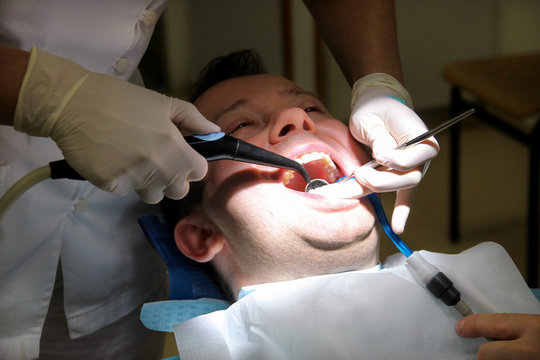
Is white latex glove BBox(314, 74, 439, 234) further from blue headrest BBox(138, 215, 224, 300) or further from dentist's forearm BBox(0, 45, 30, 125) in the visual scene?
dentist's forearm BBox(0, 45, 30, 125)

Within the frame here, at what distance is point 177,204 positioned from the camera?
167 cm

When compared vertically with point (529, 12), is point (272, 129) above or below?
above

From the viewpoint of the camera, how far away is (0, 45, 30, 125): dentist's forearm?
1.18 meters

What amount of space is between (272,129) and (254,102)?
168mm

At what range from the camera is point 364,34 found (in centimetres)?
175

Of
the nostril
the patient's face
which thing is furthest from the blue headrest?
the nostril

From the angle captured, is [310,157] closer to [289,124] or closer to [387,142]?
[289,124]

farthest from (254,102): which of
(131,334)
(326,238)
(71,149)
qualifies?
(131,334)

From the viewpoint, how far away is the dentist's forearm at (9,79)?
118 centimetres

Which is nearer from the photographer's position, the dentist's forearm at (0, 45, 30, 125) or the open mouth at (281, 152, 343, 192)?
the dentist's forearm at (0, 45, 30, 125)

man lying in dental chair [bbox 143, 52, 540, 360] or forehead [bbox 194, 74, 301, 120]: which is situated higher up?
forehead [bbox 194, 74, 301, 120]

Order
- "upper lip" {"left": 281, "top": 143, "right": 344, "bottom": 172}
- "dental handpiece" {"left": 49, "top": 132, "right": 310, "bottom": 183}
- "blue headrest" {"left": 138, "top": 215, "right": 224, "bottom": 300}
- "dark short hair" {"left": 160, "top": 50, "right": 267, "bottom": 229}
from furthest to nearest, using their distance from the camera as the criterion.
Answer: "dark short hair" {"left": 160, "top": 50, "right": 267, "bottom": 229} → "blue headrest" {"left": 138, "top": 215, "right": 224, "bottom": 300} → "upper lip" {"left": 281, "top": 143, "right": 344, "bottom": 172} → "dental handpiece" {"left": 49, "top": 132, "right": 310, "bottom": 183}

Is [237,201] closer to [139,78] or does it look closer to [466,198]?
[139,78]

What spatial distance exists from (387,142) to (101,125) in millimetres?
732
